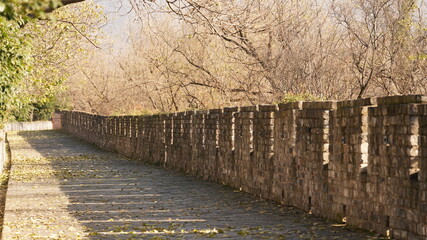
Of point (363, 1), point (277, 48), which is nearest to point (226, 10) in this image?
point (363, 1)

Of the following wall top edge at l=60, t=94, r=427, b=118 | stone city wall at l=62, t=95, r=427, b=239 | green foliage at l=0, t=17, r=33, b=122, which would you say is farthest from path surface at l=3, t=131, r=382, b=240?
green foliage at l=0, t=17, r=33, b=122

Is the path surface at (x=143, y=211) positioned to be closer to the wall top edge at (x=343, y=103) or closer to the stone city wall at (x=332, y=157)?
the stone city wall at (x=332, y=157)

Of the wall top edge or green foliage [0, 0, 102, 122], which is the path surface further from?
green foliage [0, 0, 102, 122]

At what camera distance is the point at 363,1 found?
26250 mm

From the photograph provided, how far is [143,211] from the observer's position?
13.4 meters

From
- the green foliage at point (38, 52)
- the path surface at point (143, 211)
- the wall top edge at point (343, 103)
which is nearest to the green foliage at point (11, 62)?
the green foliage at point (38, 52)

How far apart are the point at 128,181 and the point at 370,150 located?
11.2 meters

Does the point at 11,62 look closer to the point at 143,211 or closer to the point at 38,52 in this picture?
the point at 143,211

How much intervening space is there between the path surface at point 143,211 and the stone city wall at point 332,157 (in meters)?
0.34

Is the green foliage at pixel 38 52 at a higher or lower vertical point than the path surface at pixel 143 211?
higher

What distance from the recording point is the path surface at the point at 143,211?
1058cm

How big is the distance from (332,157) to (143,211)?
12.0ft

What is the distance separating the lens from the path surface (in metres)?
10.6

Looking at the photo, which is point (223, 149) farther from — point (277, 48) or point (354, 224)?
point (277, 48)
